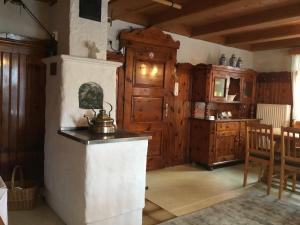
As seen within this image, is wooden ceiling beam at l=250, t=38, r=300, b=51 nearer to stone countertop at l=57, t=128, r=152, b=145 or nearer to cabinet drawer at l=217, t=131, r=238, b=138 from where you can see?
cabinet drawer at l=217, t=131, r=238, b=138

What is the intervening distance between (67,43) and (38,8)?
2.90ft

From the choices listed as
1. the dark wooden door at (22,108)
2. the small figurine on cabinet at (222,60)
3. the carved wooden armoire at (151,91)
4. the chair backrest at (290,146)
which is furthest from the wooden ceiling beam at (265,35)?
the dark wooden door at (22,108)

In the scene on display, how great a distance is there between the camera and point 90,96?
275 cm

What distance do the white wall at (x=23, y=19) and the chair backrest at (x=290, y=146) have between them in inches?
125

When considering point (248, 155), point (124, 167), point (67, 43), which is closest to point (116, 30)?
point (67, 43)

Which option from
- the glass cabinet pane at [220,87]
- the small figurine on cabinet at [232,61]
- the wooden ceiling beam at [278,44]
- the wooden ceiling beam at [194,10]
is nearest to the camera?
the wooden ceiling beam at [194,10]

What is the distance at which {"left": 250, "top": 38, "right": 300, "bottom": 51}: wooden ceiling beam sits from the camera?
476 centimetres

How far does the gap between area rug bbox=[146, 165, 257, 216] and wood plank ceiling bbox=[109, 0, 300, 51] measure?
2281 mm

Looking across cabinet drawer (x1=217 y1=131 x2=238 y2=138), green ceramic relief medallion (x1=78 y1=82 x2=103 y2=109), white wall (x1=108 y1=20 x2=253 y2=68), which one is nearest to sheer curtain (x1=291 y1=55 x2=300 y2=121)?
white wall (x1=108 y1=20 x2=253 y2=68)

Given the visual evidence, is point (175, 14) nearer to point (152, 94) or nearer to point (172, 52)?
point (172, 52)

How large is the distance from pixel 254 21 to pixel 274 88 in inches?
84.0

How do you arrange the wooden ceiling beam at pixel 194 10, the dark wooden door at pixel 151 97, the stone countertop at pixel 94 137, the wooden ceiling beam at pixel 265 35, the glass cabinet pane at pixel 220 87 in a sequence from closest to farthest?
1. the stone countertop at pixel 94 137
2. the wooden ceiling beam at pixel 194 10
3. the dark wooden door at pixel 151 97
4. the wooden ceiling beam at pixel 265 35
5. the glass cabinet pane at pixel 220 87

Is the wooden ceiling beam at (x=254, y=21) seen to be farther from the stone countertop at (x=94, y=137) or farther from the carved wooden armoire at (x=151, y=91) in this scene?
the stone countertop at (x=94, y=137)

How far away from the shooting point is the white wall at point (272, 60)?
17.1 feet
